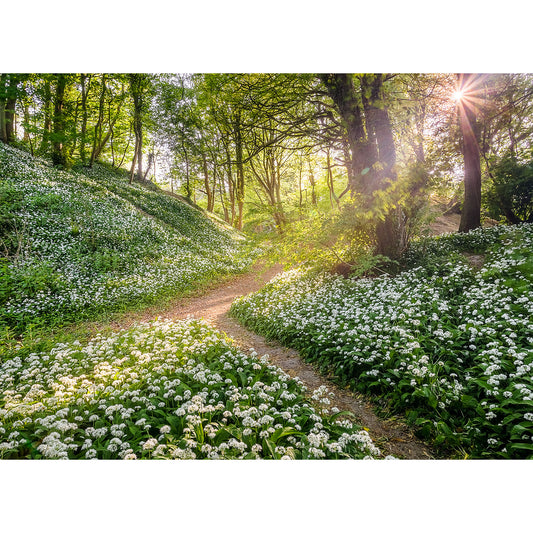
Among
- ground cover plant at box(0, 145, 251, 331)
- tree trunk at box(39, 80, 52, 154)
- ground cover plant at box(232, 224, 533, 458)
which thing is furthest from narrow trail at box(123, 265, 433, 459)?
tree trunk at box(39, 80, 52, 154)

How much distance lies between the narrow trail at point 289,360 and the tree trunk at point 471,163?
5.75 m

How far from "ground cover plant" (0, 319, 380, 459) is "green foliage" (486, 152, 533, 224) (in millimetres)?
5324

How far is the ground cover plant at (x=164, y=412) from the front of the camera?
195cm

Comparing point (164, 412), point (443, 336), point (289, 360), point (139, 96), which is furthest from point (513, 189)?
point (139, 96)

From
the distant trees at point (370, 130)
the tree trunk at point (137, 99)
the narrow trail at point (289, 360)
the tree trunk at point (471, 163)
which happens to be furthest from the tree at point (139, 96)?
the tree trunk at point (471, 163)

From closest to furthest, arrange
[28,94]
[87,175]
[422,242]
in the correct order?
[28,94] → [422,242] → [87,175]

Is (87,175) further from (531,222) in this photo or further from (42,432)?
(531,222)

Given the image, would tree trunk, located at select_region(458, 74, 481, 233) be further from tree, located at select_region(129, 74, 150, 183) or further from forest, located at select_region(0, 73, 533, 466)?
tree, located at select_region(129, 74, 150, 183)

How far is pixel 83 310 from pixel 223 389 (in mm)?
4207

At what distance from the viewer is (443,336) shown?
3.10m

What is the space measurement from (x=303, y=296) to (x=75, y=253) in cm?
586
